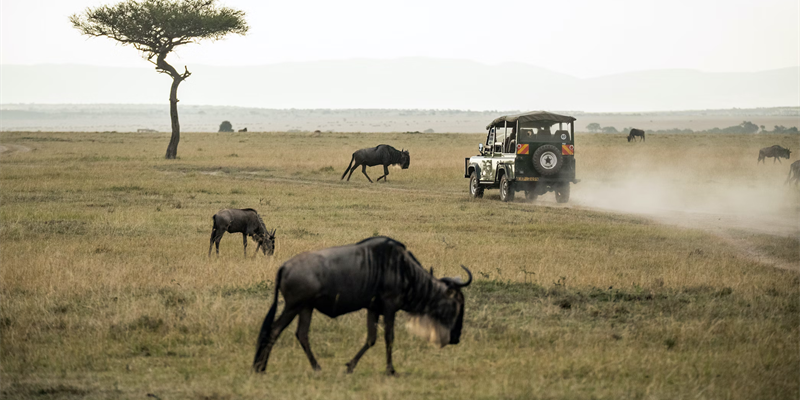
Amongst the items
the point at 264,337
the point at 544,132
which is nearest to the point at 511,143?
the point at 544,132

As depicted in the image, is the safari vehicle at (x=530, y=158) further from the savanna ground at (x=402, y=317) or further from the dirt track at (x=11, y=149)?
the dirt track at (x=11, y=149)

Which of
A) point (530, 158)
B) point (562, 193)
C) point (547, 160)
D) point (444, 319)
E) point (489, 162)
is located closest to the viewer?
point (444, 319)

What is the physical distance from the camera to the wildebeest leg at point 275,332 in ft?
22.7

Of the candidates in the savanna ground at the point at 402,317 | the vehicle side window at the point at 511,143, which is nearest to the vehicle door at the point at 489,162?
the vehicle side window at the point at 511,143

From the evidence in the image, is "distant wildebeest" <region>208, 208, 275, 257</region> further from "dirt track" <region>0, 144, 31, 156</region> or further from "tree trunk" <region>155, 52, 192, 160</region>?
"dirt track" <region>0, 144, 31, 156</region>

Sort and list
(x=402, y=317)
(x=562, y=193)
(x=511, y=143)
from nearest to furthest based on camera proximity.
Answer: (x=402, y=317)
(x=511, y=143)
(x=562, y=193)

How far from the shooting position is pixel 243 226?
13.9 m

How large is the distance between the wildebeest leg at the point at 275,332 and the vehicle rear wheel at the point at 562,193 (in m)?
18.5

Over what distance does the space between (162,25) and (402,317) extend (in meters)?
42.3

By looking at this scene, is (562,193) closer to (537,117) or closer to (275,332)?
(537,117)

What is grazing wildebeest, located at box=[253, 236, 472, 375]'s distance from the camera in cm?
683

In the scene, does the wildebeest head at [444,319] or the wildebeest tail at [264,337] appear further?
the wildebeest head at [444,319]

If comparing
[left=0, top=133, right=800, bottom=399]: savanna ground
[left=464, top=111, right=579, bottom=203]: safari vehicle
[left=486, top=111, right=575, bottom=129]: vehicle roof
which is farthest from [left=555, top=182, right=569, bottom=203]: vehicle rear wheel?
[left=486, top=111, right=575, bottom=129]: vehicle roof

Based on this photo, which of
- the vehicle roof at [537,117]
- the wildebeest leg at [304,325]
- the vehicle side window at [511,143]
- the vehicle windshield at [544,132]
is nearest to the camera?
the wildebeest leg at [304,325]
